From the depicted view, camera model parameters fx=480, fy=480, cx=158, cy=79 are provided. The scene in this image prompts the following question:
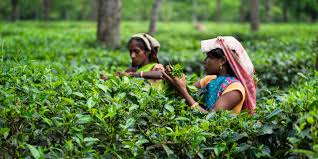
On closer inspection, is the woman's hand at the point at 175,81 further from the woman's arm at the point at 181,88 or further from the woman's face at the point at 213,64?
the woman's face at the point at 213,64

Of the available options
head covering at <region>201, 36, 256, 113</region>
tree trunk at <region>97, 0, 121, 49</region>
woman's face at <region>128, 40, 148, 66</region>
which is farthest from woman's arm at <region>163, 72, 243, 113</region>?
tree trunk at <region>97, 0, 121, 49</region>

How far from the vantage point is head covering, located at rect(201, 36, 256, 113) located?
3.71 metres

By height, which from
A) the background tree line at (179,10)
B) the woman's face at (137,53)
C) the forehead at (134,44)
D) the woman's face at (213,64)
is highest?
the woman's face at (213,64)

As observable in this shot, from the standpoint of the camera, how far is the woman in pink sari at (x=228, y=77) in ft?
11.9

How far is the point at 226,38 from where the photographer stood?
3.74 metres

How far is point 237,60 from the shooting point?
148 inches

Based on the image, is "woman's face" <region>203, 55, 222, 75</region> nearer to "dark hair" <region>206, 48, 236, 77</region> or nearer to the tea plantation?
"dark hair" <region>206, 48, 236, 77</region>

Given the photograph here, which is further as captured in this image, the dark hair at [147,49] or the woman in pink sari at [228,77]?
the dark hair at [147,49]

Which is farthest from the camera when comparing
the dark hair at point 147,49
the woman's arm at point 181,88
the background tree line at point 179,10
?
the background tree line at point 179,10

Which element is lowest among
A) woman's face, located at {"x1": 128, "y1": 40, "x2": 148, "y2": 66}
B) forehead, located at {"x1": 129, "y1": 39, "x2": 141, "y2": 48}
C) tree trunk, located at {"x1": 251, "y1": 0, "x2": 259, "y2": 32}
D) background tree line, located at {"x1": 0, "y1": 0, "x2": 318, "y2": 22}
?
background tree line, located at {"x1": 0, "y1": 0, "x2": 318, "y2": 22}

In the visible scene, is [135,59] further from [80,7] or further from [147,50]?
[80,7]

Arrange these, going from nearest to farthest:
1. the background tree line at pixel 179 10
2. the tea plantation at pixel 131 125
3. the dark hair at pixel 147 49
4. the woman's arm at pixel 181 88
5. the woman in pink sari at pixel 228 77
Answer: the tea plantation at pixel 131 125 < the woman's arm at pixel 181 88 < the woman in pink sari at pixel 228 77 < the dark hair at pixel 147 49 < the background tree line at pixel 179 10

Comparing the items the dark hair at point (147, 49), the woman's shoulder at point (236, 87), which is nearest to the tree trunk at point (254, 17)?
the dark hair at point (147, 49)

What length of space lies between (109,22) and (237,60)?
21.6ft
